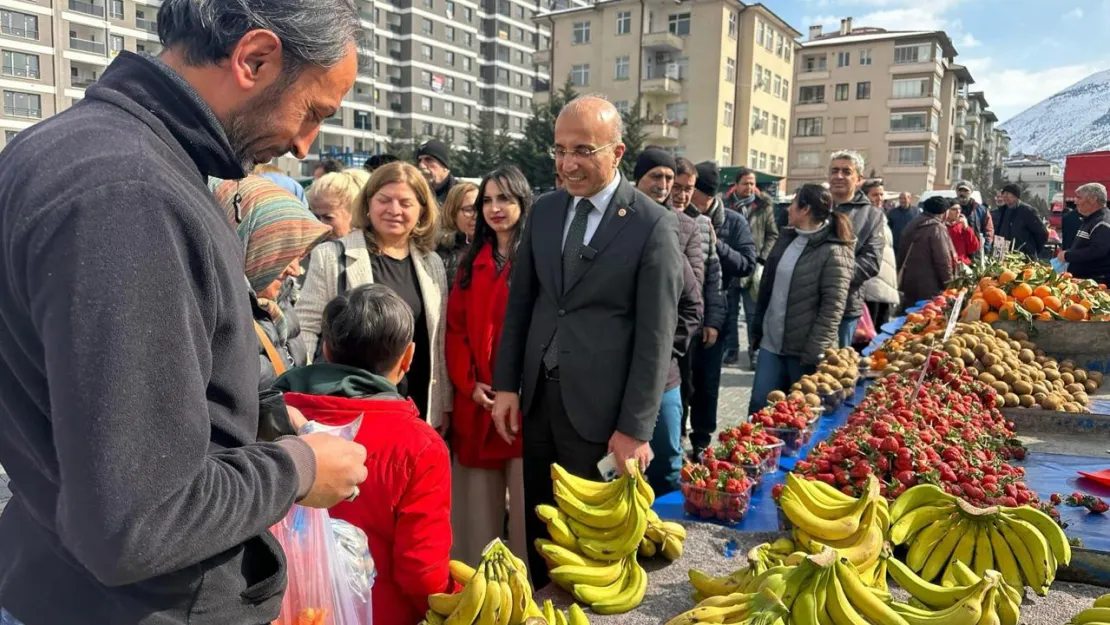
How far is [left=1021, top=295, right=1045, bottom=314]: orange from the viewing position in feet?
16.6

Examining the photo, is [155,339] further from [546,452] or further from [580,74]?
[580,74]

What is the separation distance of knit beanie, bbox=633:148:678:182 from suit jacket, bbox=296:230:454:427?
5.33 ft

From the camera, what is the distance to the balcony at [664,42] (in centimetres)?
4435

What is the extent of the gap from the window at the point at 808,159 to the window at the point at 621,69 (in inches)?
772

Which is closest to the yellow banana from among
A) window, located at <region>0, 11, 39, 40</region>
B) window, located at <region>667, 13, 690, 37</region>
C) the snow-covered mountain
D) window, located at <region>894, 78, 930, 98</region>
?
window, located at <region>667, 13, 690, 37</region>

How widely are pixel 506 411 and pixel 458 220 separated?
1883 mm

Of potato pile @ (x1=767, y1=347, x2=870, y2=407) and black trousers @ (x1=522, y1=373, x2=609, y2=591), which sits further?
potato pile @ (x1=767, y1=347, x2=870, y2=407)

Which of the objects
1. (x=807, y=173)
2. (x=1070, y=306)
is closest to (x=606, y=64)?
(x=807, y=173)

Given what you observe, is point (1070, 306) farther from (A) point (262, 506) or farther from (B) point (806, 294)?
(A) point (262, 506)

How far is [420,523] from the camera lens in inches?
85.6

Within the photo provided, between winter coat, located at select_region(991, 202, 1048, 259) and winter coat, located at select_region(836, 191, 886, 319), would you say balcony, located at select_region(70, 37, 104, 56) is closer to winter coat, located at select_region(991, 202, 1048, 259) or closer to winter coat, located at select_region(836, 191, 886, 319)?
winter coat, located at select_region(991, 202, 1048, 259)

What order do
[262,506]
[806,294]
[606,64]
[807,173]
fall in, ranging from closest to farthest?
1. [262,506]
2. [806,294]
3. [606,64]
4. [807,173]

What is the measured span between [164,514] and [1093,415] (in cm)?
449

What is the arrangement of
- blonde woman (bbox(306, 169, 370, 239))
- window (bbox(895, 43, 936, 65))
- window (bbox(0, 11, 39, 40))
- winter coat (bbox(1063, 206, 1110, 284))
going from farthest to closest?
window (bbox(895, 43, 936, 65)) < window (bbox(0, 11, 39, 40)) < winter coat (bbox(1063, 206, 1110, 284)) < blonde woman (bbox(306, 169, 370, 239))
